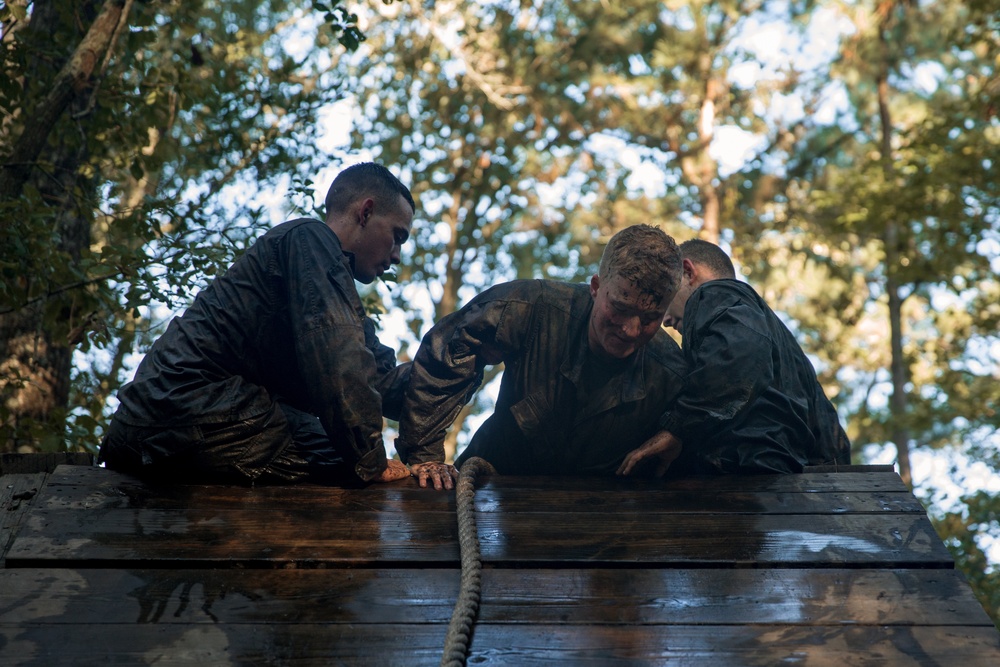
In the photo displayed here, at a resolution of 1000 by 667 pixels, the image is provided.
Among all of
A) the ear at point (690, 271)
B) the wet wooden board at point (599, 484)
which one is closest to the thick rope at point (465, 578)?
the wet wooden board at point (599, 484)

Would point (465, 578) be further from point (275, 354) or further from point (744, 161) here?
point (744, 161)

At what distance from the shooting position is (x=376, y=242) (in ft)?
14.8

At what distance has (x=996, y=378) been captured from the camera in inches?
535

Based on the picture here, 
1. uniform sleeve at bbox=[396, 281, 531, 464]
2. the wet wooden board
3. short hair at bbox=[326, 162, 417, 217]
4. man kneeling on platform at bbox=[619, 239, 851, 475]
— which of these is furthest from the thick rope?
short hair at bbox=[326, 162, 417, 217]

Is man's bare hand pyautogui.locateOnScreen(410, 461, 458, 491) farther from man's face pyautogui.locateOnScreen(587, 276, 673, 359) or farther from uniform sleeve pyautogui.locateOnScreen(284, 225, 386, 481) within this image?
man's face pyautogui.locateOnScreen(587, 276, 673, 359)

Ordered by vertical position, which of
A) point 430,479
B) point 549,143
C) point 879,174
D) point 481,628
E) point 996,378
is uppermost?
point 549,143

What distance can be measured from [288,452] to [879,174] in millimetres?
9991

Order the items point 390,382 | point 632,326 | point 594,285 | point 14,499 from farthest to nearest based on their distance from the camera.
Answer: point 390,382
point 594,285
point 632,326
point 14,499

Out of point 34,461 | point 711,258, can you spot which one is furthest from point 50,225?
point 711,258

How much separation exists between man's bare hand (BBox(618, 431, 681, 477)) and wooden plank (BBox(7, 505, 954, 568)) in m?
0.57

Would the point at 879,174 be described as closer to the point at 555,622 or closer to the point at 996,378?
the point at 996,378

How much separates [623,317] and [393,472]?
1083mm

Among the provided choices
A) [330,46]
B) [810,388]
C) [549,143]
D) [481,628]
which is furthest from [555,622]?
[549,143]

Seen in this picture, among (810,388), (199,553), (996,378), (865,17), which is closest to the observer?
(199,553)
